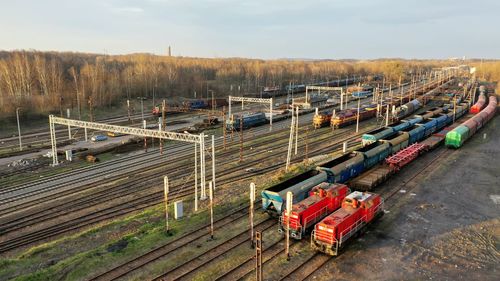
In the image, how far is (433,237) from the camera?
77.9 ft

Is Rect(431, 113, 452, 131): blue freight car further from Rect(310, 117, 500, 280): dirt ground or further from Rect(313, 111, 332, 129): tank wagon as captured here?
Rect(310, 117, 500, 280): dirt ground

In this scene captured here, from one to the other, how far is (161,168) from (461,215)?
2977cm

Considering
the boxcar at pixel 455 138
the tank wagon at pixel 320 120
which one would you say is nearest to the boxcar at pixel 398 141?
the boxcar at pixel 455 138

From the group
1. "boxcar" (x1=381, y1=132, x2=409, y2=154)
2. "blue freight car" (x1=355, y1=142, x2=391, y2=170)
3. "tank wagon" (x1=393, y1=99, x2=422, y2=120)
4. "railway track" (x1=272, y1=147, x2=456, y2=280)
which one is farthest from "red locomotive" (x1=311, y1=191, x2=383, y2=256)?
"tank wagon" (x1=393, y1=99, x2=422, y2=120)

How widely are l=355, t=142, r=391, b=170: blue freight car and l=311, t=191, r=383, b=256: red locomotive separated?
1131cm

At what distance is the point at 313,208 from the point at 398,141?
24.1 metres

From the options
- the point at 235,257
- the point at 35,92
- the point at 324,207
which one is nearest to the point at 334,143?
the point at 324,207

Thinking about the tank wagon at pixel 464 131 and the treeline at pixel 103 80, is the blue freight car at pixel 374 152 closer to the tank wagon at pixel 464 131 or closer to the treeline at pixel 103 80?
the tank wagon at pixel 464 131

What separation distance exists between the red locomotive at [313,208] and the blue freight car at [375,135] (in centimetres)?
1821

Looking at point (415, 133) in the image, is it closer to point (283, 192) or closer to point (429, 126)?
point (429, 126)

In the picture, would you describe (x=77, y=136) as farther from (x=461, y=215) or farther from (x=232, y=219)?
(x=461, y=215)

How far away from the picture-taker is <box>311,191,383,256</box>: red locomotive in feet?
67.7

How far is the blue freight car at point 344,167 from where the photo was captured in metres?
30.3

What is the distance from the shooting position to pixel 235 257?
822 inches
